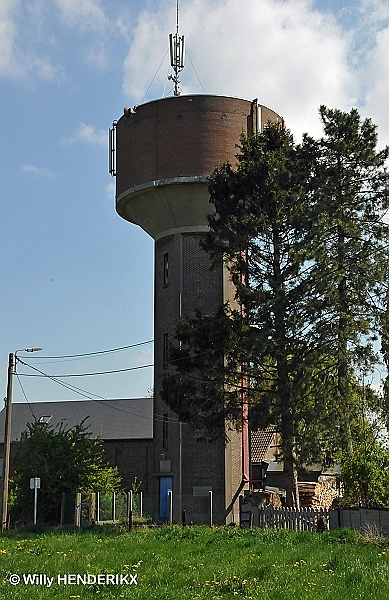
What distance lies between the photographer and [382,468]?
2081cm

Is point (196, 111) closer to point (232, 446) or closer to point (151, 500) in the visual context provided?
point (232, 446)

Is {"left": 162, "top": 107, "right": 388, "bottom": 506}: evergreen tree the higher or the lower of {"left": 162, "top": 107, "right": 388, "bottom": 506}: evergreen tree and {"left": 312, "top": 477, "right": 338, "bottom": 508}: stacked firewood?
the higher

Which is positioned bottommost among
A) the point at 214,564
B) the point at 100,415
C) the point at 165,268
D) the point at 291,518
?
the point at 214,564

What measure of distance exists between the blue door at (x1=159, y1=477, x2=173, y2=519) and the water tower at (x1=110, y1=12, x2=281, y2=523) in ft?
0.14

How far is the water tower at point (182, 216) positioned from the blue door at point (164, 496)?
0.14 feet

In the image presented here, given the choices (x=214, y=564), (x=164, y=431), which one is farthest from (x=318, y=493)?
(x=214, y=564)

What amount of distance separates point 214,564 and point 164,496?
68.1 feet

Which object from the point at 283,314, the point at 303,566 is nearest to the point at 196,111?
the point at 283,314

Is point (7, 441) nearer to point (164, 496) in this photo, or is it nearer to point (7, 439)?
point (7, 439)

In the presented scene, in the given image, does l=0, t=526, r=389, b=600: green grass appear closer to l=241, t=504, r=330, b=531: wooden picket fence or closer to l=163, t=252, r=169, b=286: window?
l=241, t=504, r=330, b=531: wooden picket fence

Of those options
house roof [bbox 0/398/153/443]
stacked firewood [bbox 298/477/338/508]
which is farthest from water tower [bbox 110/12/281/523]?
house roof [bbox 0/398/153/443]

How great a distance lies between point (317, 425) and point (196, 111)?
14852 millimetres

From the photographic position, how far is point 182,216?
33719mm

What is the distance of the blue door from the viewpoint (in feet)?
111
